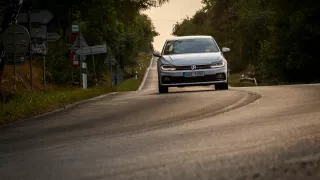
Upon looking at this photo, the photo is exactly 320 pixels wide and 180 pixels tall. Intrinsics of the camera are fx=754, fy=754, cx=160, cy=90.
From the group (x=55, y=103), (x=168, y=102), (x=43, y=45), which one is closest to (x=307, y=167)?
(x=168, y=102)

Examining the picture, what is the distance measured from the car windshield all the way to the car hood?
0.65 metres

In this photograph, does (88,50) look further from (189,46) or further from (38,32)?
(38,32)

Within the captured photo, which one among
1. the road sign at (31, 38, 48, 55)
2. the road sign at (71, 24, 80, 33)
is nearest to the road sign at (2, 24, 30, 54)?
the road sign at (31, 38, 48, 55)

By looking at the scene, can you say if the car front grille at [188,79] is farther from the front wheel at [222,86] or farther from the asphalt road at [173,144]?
the asphalt road at [173,144]

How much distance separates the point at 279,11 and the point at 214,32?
5025cm

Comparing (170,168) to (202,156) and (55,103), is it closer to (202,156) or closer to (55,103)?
(202,156)

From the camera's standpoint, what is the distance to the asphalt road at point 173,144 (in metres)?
5.16

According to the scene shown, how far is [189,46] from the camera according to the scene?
21828 mm

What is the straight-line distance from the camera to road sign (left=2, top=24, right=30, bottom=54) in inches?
678

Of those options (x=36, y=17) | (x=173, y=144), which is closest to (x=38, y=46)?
(x=36, y=17)

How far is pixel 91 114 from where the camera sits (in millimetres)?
12938

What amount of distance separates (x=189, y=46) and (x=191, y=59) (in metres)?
1.44

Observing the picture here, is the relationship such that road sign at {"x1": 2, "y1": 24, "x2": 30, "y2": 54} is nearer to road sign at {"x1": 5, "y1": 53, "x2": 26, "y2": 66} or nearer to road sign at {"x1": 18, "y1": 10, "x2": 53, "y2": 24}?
road sign at {"x1": 5, "y1": 53, "x2": 26, "y2": 66}

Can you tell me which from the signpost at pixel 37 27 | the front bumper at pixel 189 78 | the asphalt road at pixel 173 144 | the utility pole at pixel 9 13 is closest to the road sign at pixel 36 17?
the signpost at pixel 37 27
